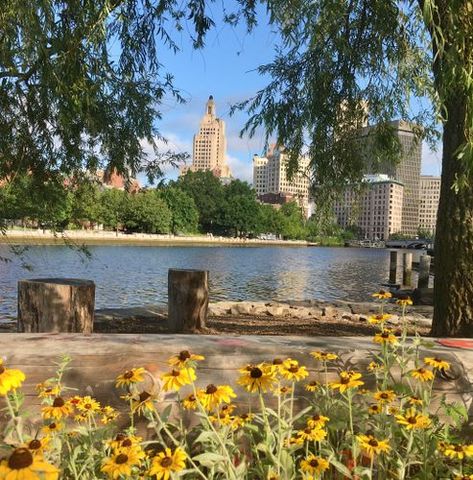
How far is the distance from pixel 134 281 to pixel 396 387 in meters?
22.8

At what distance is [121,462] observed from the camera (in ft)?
4.33

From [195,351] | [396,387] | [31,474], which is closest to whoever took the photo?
[31,474]

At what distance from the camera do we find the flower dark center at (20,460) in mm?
953

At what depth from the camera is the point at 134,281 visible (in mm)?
24203

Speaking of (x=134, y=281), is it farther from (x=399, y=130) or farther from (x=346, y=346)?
(x=346, y=346)

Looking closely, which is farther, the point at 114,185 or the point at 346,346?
the point at 114,185

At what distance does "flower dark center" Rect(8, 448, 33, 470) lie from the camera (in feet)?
3.13

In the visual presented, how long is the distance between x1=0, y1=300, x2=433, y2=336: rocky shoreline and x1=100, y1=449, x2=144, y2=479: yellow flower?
553 cm

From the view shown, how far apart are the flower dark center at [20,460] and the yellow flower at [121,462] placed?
1.12 feet

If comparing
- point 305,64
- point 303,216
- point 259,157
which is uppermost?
point 305,64

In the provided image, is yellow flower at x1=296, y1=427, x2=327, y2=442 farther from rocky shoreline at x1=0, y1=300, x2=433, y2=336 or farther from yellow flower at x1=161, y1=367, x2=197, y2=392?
rocky shoreline at x1=0, y1=300, x2=433, y2=336

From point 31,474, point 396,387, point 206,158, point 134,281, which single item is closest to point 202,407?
Result: point 31,474

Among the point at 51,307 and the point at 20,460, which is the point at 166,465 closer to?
the point at 20,460

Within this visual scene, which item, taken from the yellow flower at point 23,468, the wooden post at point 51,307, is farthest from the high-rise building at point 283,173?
the yellow flower at point 23,468
